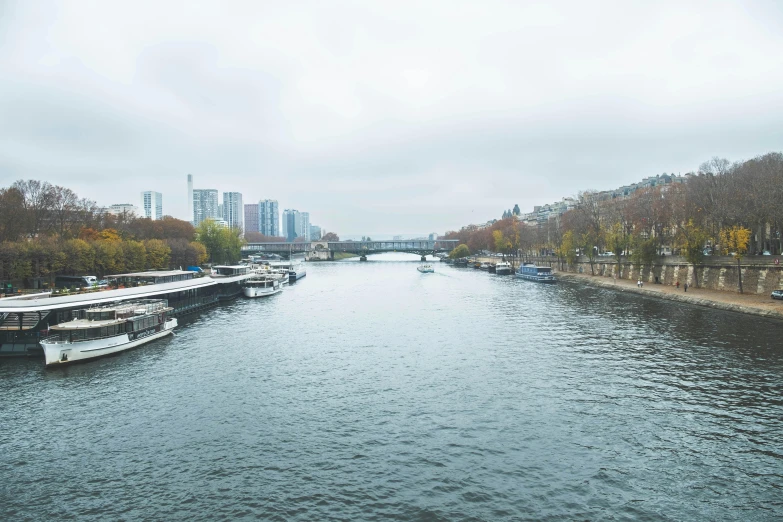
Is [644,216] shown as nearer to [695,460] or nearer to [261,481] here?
[695,460]

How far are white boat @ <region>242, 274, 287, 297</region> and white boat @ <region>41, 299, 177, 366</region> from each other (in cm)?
3838

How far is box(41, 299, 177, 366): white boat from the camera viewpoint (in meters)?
37.8

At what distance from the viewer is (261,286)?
9412cm

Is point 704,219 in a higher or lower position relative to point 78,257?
higher

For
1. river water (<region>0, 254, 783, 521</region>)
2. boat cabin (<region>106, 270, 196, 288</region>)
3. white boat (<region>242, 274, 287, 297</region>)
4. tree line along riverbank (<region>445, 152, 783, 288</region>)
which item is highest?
tree line along riverbank (<region>445, 152, 783, 288</region>)

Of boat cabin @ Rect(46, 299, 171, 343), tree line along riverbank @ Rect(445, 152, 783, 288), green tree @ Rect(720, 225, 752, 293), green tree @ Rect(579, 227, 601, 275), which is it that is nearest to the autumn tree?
tree line along riverbank @ Rect(445, 152, 783, 288)

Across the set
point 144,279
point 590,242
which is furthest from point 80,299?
point 590,242

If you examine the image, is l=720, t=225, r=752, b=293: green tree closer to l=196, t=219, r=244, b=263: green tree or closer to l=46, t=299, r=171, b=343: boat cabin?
l=46, t=299, r=171, b=343: boat cabin

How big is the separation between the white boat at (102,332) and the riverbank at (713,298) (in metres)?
61.1

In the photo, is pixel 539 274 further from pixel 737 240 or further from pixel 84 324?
pixel 84 324

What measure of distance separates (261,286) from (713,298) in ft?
232

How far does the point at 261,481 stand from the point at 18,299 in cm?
3809

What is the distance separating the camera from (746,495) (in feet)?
61.1

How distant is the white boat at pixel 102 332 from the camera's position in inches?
1490
